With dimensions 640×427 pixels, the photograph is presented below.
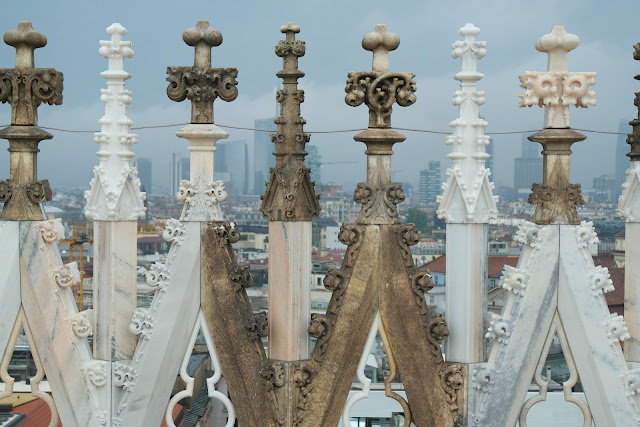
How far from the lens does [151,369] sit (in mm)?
10820

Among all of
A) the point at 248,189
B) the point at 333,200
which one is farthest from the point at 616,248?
the point at 248,189

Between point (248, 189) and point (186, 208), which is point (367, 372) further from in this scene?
point (248, 189)

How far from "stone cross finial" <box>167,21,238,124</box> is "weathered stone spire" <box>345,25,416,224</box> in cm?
116

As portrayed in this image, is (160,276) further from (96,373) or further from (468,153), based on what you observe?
(468,153)

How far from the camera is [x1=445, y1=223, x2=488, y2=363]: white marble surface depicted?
10531 mm

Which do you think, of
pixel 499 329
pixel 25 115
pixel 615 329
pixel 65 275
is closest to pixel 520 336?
pixel 499 329

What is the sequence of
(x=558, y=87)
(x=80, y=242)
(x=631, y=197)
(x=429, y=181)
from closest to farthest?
(x=558, y=87)
(x=631, y=197)
(x=429, y=181)
(x=80, y=242)

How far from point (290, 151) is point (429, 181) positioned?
11.7 feet

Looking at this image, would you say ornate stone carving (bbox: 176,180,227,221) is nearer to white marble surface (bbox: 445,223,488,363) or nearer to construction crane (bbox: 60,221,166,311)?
white marble surface (bbox: 445,223,488,363)

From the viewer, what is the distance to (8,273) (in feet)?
35.8

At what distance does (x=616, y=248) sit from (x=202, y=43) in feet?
18.0

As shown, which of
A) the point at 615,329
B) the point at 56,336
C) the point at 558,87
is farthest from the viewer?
the point at 56,336

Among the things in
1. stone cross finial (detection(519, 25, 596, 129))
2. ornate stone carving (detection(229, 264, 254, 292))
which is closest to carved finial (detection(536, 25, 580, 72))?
stone cross finial (detection(519, 25, 596, 129))

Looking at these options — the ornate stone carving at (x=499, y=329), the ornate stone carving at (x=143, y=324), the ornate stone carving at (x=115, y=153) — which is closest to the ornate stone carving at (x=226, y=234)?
the ornate stone carving at (x=115, y=153)
